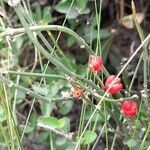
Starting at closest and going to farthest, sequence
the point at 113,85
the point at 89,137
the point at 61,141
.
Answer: the point at 113,85 < the point at 89,137 < the point at 61,141

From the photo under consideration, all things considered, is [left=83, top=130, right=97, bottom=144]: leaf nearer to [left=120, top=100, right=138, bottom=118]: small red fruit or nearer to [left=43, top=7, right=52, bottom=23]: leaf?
[left=120, top=100, right=138, bottom=118]: small red fruit

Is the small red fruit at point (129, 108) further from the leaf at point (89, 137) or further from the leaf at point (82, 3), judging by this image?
the leaf at point (82, 3)

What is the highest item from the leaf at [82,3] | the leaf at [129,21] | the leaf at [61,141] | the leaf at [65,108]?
the leaf at [82,3]

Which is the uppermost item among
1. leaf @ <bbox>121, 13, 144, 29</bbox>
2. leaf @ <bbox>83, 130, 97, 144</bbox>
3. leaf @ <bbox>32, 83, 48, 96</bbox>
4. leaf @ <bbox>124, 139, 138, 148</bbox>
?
leaf @ <bbox>121, 13, 144, 29</bbox>

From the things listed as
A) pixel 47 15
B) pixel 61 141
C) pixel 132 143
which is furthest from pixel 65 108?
pixel 47 15

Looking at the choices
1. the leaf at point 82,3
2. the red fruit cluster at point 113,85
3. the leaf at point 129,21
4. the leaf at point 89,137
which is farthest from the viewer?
the leaf at point 129,21

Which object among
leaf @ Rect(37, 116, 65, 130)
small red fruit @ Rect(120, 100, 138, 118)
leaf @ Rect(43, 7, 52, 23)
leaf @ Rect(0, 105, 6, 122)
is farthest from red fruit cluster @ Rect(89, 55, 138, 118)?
leaf @ Rect(43, 7, 52, 23)

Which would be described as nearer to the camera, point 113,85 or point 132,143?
point 113,85

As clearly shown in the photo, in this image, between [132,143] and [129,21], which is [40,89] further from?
[129,21]

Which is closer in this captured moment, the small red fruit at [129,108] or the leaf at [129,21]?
the small red fruit at [129,108]

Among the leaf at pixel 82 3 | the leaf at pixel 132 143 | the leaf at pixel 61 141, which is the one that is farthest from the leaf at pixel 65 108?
the leaf at pixel 82 3
